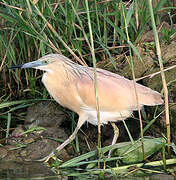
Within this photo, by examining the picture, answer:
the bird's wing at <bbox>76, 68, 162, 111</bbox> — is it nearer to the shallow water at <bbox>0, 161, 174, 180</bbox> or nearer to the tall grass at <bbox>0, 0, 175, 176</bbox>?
the tall grass at <bbox>0, 0, 175, 176</bbox>

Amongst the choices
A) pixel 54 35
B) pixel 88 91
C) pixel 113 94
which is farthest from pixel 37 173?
pixel 54 35

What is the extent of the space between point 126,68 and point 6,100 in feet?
4.30

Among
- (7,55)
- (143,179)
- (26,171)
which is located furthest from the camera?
(7,55)

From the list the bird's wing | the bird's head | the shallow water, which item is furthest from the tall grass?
the shallow water

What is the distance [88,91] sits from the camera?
384 cm

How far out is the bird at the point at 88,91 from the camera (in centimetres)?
382

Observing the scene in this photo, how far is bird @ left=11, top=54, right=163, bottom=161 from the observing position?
12.5 ft

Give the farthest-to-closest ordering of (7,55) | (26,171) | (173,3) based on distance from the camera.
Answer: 1. (173,3)
2. (7,55)
3. (26,171)

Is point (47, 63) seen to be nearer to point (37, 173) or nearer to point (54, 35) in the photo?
point (54, 35)

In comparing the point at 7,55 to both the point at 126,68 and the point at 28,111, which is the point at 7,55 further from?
the point at 126,68

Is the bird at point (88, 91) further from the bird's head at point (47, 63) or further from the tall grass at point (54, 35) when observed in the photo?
the tall grass at point (54, 35)

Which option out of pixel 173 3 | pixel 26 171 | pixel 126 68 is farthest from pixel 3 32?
pixel 173 3

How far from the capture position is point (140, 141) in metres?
3.61

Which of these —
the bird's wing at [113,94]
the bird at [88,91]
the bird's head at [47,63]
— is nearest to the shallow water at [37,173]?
the bird at [88,91]
